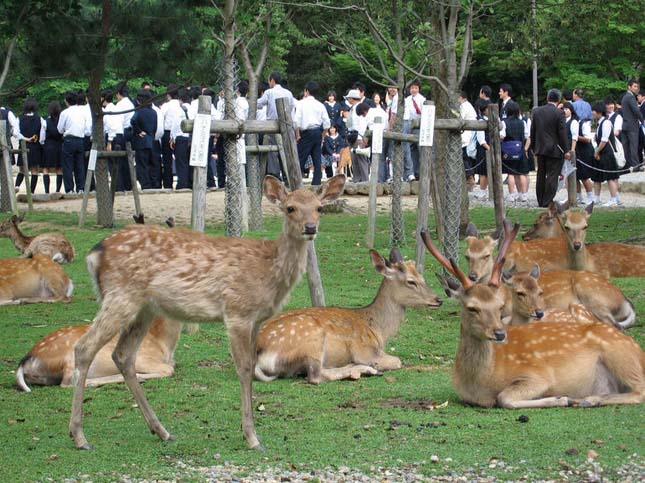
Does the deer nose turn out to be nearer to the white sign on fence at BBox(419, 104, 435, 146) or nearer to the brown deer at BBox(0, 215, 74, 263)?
the white sign on fence at BBox(419, 104, 435, 146)

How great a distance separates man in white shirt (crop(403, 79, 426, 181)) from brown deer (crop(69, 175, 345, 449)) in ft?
50.7

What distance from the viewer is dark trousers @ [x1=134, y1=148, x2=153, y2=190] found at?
77.3 ft

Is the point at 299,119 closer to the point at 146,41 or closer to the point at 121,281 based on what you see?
the point at 146,41

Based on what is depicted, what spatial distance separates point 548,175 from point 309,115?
4.94m

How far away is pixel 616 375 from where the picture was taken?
24.1ft

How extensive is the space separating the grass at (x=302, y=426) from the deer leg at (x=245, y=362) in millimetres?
89

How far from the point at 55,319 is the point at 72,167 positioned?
12.3m

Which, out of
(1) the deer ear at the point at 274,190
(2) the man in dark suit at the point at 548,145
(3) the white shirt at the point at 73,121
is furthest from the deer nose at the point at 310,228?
(3) the white shirt at the point at 73,121

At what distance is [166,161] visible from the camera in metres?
24.3

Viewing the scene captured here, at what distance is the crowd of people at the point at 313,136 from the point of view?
21297 millimetres

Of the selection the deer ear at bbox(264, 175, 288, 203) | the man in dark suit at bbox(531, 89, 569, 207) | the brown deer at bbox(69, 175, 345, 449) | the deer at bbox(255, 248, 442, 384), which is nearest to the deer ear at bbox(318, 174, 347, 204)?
the deer ear at bbox(264, 175, 288, 203)

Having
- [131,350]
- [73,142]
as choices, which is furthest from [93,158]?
[131,350]

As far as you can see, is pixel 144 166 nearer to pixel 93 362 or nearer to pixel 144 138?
pixel 144 138

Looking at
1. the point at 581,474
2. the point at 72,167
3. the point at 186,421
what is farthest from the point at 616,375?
the point at 72,167
